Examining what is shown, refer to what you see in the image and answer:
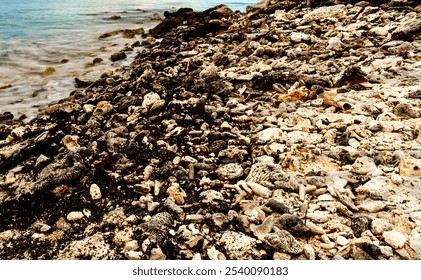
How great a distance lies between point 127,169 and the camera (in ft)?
14.3

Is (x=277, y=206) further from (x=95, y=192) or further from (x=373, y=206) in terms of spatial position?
(x=95, y=192)

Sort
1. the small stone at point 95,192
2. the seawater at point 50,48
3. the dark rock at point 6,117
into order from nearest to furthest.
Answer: the small stone at point 95,192
the dark rock at point 6,117
the seawater at point 50,48

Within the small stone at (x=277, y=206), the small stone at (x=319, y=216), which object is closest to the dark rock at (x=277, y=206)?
the small stone at (x=277, y=206)

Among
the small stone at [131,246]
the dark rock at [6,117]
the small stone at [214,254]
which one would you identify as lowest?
the dark rock at [6,117]

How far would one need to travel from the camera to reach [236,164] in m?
4.15

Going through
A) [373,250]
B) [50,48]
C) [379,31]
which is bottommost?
[373,250]

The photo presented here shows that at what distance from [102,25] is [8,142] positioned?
17.6 metres

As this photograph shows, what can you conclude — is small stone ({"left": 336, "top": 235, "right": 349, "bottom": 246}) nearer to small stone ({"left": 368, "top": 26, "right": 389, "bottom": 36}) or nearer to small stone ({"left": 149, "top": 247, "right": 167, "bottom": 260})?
small stone ({"left": 149, "top": 247, "right": 167, "bottom": 260})

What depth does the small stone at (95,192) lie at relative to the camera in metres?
3.86

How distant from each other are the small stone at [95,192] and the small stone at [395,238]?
3.06 metres

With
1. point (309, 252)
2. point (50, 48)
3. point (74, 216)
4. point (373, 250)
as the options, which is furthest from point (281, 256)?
point (50, 48)

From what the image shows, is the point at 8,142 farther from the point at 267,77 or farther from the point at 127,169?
the point at 267,77

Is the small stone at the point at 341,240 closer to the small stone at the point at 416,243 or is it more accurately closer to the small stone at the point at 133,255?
the small stone at the point at 416,243

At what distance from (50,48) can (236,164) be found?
1404cm
